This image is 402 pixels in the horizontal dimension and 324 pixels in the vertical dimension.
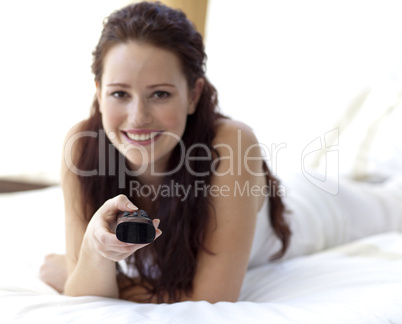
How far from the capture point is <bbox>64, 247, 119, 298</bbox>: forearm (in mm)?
971

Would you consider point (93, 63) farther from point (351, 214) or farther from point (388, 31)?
point (388, 31)

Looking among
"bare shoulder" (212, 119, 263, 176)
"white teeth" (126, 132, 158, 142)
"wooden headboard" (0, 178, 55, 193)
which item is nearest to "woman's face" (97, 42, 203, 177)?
"white teeth" (126, 132, 158, 142)

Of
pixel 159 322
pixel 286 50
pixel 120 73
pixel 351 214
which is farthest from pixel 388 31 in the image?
pixel 159 322

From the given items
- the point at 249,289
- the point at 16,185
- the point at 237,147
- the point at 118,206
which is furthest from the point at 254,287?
the point at 16,185

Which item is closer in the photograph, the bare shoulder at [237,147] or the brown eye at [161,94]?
the brown eye at [161,94]

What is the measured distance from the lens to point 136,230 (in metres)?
0.66

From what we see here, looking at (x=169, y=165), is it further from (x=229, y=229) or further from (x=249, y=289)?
(x=249, y=289)

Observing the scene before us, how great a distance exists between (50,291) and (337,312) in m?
0.58

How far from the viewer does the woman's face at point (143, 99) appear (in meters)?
0.88

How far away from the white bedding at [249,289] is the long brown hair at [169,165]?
13cm

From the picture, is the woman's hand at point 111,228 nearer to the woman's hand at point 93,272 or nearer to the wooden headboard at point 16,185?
the woman's hand at point 93,272

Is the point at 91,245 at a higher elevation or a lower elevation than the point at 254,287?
higher

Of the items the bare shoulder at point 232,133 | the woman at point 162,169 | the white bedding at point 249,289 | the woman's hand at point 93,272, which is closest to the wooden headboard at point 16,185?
the white bedding at point 249,289

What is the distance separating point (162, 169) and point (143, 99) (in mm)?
255
